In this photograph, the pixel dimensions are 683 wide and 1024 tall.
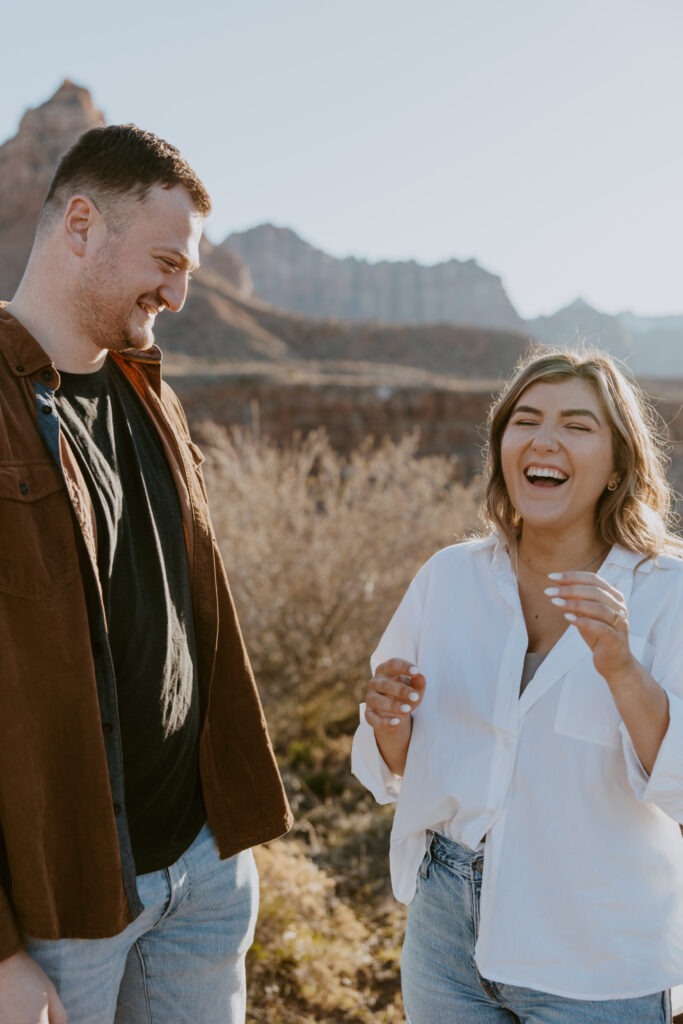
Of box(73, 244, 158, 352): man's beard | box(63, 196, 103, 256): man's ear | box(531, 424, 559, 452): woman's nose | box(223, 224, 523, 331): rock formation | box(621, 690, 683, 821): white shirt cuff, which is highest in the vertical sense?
box(223, 224, 523, 331): rock formation

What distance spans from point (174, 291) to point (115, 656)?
0.75 metres

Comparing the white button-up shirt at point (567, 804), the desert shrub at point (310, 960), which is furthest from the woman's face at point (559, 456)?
the desert shrub at point (310, 960)

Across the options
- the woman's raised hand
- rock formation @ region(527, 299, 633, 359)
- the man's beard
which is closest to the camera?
the man's beard

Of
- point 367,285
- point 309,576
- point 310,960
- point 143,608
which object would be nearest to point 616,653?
point 143,608

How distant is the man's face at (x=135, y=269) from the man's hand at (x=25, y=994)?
1.14 metres

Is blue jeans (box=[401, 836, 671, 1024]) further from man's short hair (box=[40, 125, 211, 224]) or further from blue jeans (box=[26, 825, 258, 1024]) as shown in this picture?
man's short hair (box=[40, 125, 211, 224])

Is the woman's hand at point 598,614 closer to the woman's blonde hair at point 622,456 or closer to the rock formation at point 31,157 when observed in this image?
the woman's blonde hair at point 622,456

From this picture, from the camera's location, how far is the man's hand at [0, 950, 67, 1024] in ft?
4.51

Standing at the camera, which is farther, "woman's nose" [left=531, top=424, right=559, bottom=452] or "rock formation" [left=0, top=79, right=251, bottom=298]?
"rock formation" [left=0, top=79, right=251, bottom=298]

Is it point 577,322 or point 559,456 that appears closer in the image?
point 559,456

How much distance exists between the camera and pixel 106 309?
1646 millimetres

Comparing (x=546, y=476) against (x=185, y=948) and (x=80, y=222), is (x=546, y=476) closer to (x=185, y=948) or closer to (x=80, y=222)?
(x=80, y=222)

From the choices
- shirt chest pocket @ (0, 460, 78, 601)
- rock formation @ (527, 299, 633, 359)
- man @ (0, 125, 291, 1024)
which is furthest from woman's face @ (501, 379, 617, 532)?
rock formation @ (527, 299, 633, 359)

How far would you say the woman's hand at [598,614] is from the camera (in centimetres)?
145
